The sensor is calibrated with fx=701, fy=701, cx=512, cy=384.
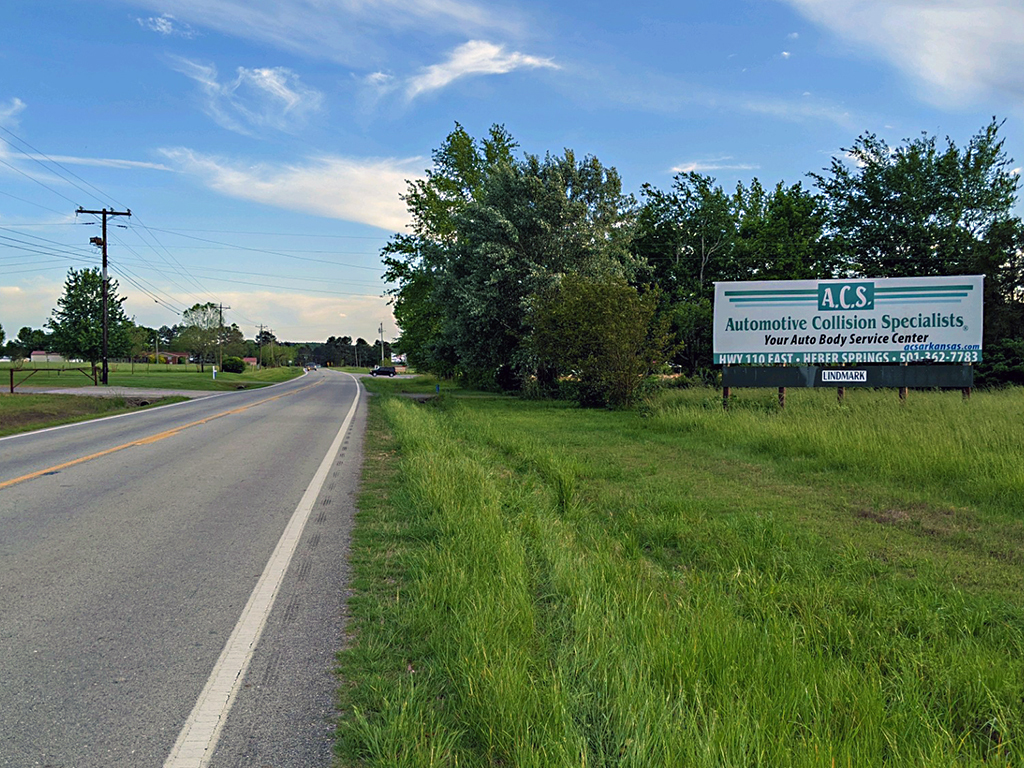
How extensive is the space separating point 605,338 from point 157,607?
62.5 feet

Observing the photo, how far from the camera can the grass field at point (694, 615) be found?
3053 mm

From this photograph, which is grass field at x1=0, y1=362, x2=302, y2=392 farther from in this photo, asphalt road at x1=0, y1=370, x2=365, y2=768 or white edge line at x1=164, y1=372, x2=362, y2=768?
white edge line at x1=164, y1=372, x2=362, y2=768

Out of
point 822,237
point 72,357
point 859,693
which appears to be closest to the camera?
point 859,693

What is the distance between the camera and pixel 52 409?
22109mm

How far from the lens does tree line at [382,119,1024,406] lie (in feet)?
80.1

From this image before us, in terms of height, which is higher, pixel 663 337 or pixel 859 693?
pixel 663 337

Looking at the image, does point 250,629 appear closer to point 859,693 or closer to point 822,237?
point 859,693

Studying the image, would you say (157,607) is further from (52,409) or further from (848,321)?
(52,409)

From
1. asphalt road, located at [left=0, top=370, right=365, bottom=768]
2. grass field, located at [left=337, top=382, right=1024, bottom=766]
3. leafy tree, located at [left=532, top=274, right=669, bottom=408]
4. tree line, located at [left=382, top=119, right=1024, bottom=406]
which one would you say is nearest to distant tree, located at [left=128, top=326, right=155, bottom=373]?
tree line, located at [left=382, top=119, right=1024, bottom=406]

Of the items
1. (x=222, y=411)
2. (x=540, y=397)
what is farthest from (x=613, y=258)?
(x=222, y=411)

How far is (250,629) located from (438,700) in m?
1.68

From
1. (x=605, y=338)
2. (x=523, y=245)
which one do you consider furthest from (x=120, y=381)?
(x=605, y=338)

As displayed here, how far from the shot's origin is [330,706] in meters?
3.49

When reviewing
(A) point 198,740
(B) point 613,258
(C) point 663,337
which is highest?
(B) point 613,258
